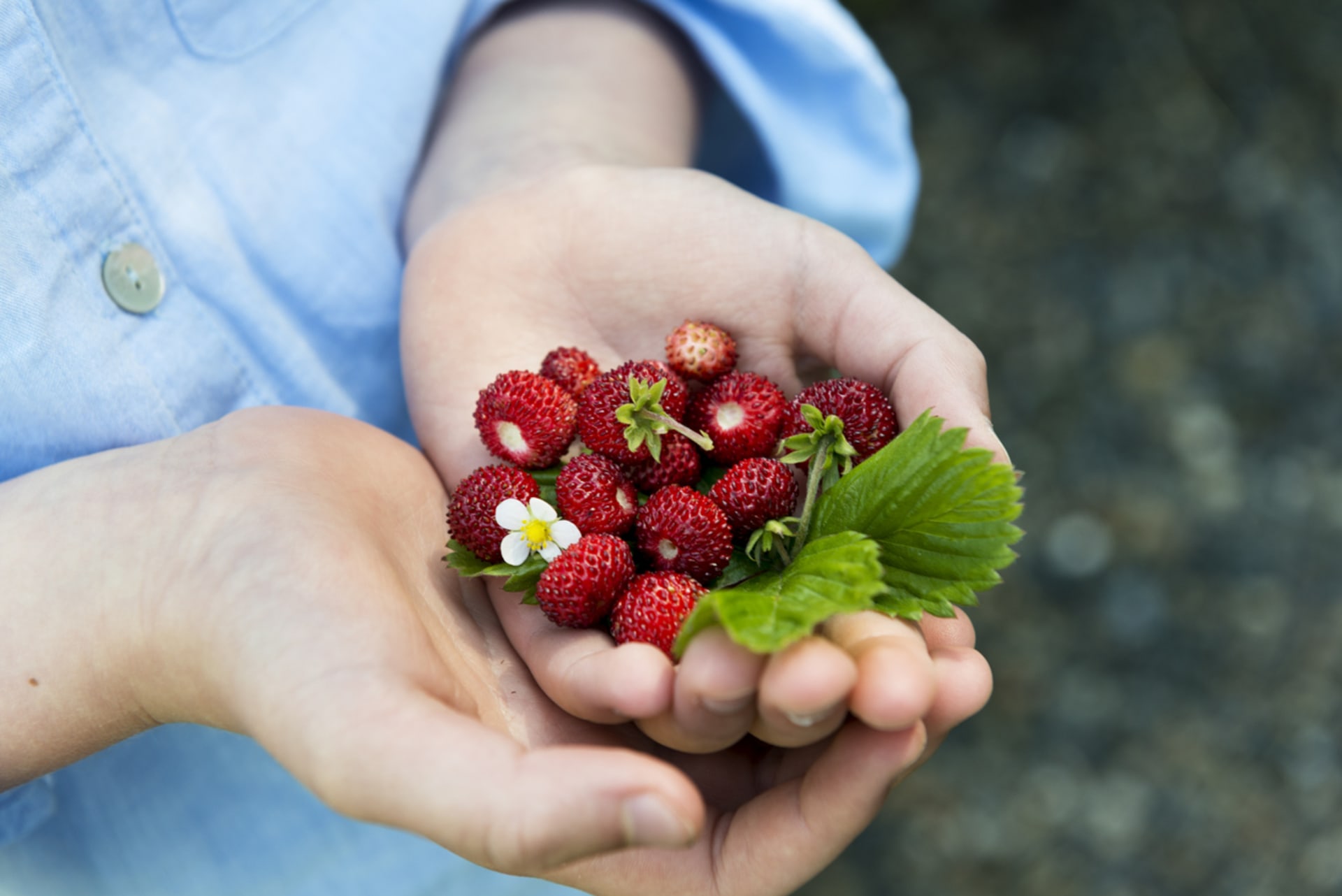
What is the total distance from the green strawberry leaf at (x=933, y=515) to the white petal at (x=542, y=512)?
297 millimetres

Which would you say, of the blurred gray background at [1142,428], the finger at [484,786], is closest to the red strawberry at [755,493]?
the finger at [484,786]

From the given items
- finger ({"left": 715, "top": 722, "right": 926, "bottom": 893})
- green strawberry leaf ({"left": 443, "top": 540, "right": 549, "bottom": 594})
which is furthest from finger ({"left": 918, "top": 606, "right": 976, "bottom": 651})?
green strawberry leaf ({"left": 443, "top": 540, "right": 549, "bottom": 594})

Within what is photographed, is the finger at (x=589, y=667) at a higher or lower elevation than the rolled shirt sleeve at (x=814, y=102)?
lower

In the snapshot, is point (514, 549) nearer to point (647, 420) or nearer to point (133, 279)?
point (647, 420)

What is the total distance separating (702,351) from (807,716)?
0.53 m

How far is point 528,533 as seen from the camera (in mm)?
1061

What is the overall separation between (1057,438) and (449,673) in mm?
2092

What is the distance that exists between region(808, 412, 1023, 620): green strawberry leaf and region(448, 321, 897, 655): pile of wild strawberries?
11cm

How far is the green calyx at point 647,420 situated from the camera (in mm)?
1093

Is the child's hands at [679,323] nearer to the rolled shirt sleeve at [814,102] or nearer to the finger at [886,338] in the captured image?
the finger at [886,338]

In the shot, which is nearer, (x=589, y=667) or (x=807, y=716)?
(x=807, y=716)

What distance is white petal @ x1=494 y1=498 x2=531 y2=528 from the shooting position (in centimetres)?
106

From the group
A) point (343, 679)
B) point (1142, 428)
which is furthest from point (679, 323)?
point (1142, 428)

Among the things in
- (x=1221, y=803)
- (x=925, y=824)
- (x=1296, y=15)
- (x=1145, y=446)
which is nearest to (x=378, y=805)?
(x=925, y=824)
